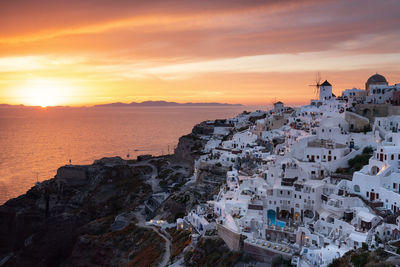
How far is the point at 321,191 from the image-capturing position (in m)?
36.1

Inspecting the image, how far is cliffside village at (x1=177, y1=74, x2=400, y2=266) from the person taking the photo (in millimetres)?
30667

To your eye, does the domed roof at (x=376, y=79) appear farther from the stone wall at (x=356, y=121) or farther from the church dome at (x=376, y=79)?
the stone wall at (x=356, y=121)

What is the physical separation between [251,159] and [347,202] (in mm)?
19414

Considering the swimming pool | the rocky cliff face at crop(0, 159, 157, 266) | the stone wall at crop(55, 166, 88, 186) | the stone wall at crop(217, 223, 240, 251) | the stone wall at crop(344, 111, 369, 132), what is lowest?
the rocky cliff face at crop(0, 159, 157, 266)

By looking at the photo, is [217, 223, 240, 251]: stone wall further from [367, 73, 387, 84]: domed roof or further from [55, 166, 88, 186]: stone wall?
[55, 166, 88, 186]: stone wall

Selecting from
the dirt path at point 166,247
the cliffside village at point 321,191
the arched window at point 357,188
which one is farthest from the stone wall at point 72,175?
the arched window at point 357,188

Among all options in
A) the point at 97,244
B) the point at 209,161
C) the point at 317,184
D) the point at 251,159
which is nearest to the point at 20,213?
the point at 97,244

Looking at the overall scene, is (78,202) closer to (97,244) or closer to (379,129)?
(97,244)

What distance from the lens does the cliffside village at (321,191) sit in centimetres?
3067

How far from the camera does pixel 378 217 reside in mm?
30188

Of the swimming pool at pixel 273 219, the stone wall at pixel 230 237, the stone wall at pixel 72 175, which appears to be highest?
the swimming pool at pixel 273 219

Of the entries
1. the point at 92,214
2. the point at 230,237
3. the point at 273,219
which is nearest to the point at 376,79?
the point at 273,219

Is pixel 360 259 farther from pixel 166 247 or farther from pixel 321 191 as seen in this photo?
pixel 166 247

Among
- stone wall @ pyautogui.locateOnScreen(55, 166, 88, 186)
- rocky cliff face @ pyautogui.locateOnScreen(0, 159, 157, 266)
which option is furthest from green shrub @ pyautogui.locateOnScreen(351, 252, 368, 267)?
stone wall @ pyautogui.locateOnScreen(55, 166, 88, 186)
